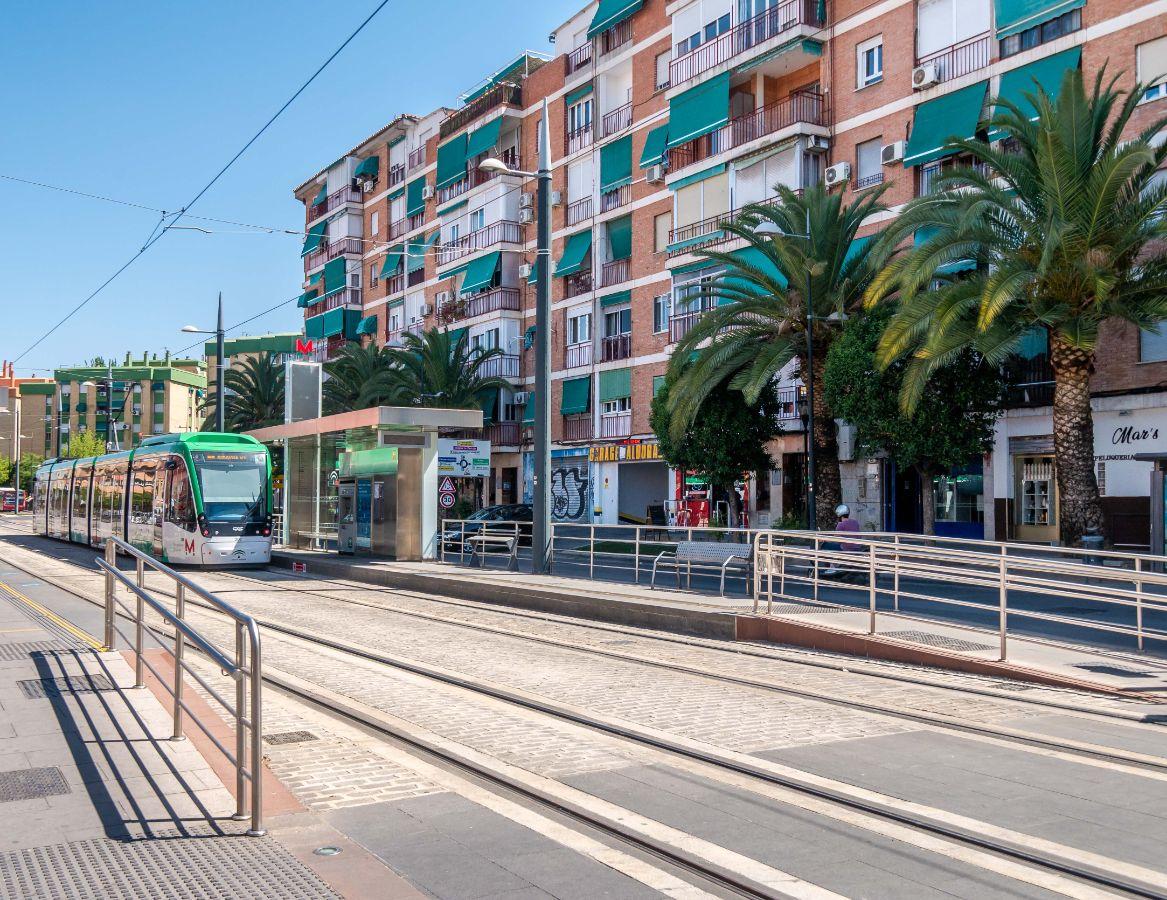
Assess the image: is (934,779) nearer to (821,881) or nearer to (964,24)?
(821,881)

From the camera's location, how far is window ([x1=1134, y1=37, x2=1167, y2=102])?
25.8m

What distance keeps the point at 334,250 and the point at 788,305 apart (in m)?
44.1

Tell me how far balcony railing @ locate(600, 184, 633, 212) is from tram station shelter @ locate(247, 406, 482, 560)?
64.2 feet

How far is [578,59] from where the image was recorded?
1850 inches

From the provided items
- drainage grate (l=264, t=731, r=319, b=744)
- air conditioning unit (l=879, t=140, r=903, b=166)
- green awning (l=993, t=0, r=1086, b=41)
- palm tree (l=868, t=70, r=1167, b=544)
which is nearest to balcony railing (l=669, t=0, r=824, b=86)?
air conditioning unit (l=879, t=140, r=903, b=166)

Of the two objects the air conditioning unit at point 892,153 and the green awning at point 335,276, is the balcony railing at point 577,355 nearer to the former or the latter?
the air conditioning unit at point 892,153

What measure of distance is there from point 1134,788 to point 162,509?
23409mm

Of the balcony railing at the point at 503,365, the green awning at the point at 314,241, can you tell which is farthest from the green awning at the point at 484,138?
the green awning at the point at 314,241

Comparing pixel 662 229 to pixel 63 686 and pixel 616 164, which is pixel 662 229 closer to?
pixel 616 164

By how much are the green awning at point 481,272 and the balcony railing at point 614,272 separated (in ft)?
24.6

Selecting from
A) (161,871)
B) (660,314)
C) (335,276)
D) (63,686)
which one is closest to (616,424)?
(660,314)

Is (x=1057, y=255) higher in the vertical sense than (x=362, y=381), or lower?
lower

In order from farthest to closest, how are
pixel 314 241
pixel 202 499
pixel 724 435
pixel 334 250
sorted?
pixel 314 241, pixel 334 250, pixel 724 435, pixel 202 499

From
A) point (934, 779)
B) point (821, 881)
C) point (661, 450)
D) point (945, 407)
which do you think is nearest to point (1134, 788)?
point (934, 779)
